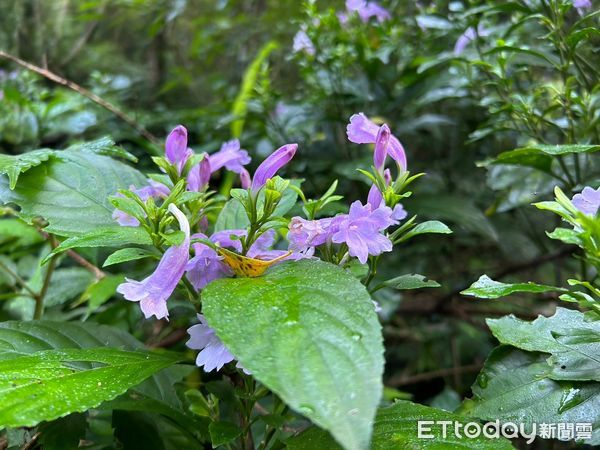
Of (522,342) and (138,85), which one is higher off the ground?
(522,342)

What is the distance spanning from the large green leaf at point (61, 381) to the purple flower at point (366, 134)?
37cm

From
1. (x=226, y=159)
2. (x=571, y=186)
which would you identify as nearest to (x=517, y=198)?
(x=571, y=186)

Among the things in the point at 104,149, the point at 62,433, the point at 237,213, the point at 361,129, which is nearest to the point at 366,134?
the point at 361,129

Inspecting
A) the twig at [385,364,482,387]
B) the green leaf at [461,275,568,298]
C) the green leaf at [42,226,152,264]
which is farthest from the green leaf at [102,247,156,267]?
the twig at [385,364,482,387]

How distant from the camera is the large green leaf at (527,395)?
1.99ft

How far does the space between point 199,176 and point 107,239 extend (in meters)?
0.19

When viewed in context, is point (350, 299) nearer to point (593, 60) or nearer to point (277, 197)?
Result: point (277, 197)

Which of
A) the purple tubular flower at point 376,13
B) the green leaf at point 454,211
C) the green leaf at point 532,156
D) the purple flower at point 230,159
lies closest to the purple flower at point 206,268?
the purple flower at point 230,159

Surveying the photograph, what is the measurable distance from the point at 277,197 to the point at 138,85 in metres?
2.00

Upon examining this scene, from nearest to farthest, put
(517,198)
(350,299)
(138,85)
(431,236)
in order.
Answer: (350,299), (517,198), (431,236), (138,85)

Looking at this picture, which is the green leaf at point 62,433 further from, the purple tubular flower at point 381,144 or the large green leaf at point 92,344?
the purple tubular flower at point 381,144

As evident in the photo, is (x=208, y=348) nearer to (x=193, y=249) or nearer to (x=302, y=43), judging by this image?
(x=193, y=249)

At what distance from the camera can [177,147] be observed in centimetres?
73

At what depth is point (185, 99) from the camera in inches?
96.5
